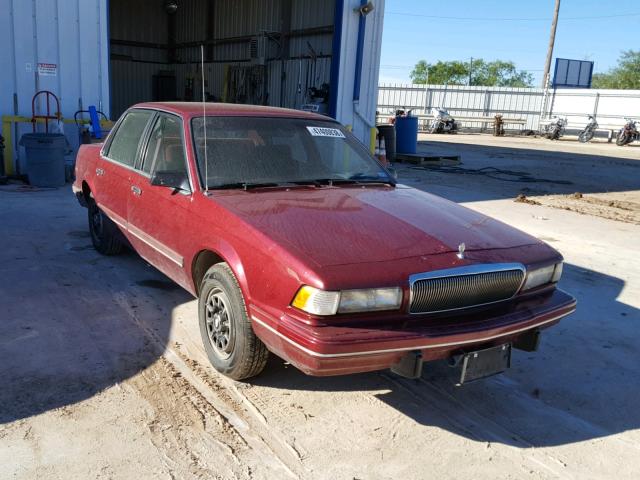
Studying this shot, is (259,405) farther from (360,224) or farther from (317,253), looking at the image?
(360,224)

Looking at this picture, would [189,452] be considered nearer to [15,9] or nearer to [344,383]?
[344,383]

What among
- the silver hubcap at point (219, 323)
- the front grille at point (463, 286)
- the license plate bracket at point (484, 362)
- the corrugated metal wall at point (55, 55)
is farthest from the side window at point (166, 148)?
the corrugated metal wall at point (55, 55)

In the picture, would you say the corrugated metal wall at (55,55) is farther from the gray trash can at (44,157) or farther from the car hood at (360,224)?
the car hood at (360,224)

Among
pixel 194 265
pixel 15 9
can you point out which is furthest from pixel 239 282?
pixel 15 9

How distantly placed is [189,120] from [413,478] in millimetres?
2742

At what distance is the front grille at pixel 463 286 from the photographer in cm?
285

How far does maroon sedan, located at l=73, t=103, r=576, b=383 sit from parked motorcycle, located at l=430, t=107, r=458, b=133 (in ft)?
98.1

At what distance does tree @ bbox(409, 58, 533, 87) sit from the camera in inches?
3420

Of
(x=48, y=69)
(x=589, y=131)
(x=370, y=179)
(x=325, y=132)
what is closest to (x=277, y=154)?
(x=325, y=132)

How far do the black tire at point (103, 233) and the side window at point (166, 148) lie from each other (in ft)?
3.21

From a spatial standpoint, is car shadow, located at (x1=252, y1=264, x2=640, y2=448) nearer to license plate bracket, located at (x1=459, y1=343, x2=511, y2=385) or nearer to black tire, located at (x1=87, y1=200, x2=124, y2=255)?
license plate bracket, located at (x1=459, y1=343, x2=511, y2=385)

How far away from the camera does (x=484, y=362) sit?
9.74ft

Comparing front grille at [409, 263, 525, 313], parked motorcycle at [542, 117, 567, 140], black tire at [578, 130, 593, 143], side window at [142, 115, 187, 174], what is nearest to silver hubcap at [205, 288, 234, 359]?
side window at [142, 115, 187, 174]

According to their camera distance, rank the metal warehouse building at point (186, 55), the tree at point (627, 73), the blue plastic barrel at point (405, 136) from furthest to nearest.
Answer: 1. the tree at point (627, 73)
2. the blue plastic barrel at point (405, 136)
3. the metal warehouse building at point (186, 55)
